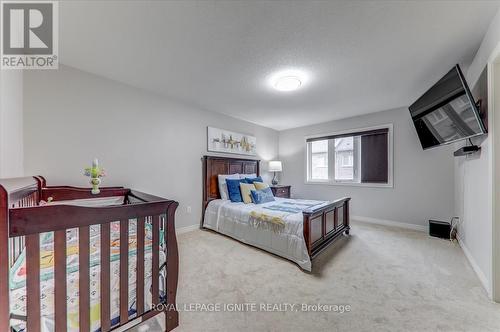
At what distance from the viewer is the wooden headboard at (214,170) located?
11.9 ft

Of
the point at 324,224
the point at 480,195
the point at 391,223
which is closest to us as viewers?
the point at 480,195

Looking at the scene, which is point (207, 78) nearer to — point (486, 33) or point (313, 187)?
point (486, 33)

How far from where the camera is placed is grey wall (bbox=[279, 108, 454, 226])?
3.25 m

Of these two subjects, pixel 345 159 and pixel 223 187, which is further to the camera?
pixel 345 159

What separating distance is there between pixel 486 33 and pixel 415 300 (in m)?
2.42

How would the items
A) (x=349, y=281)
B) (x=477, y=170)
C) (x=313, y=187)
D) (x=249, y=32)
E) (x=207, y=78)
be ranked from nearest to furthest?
(x=249, y=32), (x=349, y=281), (x=477, y=170), (x=207, y=78), (x=313, y=187)

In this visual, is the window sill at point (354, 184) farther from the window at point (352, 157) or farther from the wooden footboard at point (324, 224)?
the wooden footboard at point (324, 224)

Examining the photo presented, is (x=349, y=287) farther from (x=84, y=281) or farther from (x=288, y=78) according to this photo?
(x=288, y=78)

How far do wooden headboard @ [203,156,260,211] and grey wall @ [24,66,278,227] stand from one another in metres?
0.12

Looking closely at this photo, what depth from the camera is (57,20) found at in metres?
1.56

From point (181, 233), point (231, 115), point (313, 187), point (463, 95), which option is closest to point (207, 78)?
point (231, 115)

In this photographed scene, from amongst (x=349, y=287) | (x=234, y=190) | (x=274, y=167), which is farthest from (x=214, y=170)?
(x=349, y=287)

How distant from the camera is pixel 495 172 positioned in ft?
5.30

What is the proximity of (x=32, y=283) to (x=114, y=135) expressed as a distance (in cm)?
222
